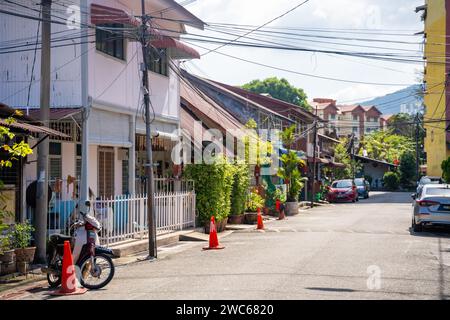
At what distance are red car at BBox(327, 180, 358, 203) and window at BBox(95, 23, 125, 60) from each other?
29.0 meters

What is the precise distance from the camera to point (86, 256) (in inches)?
405

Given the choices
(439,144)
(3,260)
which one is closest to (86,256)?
(3,260)

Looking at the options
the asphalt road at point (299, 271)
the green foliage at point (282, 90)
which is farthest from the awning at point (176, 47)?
the green foliage at point (282, 90)

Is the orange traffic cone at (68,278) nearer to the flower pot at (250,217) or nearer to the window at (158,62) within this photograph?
the window at (158,62)

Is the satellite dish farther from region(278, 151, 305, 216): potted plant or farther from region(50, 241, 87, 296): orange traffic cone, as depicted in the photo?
region(278, 151, 305, 216): potted plant

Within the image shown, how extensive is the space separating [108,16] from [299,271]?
862 centimetres

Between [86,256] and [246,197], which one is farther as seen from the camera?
[246,197]

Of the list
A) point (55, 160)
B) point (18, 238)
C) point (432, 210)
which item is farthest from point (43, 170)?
point (432, 210)

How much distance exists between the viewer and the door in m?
18.6

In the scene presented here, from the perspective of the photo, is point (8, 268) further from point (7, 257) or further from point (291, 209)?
point (291, 209)

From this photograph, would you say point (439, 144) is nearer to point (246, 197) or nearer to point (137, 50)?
point (246, 197)

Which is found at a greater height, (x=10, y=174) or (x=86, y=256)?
(x=10, y=174)

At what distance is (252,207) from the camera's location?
25.0m
